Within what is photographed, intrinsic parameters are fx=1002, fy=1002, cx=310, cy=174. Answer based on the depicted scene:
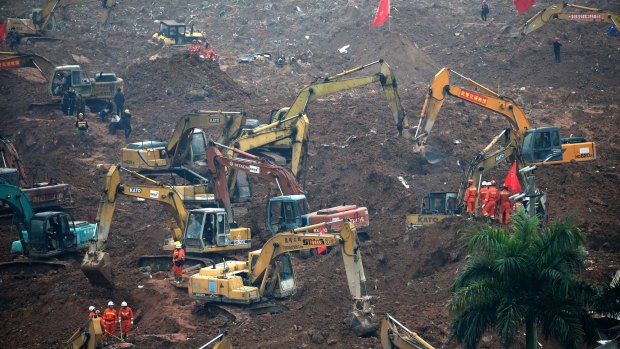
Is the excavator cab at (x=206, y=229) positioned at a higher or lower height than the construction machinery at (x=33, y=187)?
lower

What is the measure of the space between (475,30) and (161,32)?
18.9 metres

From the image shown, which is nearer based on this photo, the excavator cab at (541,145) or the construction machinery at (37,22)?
the excavator cab at (541,145)

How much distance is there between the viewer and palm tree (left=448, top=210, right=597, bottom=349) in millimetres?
17781

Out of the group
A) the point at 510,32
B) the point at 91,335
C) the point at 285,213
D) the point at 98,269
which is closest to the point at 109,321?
the point at 91,335

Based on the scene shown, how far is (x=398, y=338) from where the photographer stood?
803 inches

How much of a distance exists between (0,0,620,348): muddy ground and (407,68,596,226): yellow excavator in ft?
3.24

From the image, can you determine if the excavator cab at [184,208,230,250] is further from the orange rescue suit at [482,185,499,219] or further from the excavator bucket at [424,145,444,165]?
the excavator bucket at [424,145,444,165]

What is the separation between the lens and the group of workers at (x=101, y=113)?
43844 mm

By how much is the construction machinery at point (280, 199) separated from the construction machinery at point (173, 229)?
122 centimetres

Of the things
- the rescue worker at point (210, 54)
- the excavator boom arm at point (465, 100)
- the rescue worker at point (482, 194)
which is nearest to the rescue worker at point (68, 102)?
the rescue worker at point (210, 54)

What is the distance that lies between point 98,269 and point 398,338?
11246mm

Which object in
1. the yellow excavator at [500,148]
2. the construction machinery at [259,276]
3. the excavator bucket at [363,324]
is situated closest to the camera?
the excavator bucket at [363,324]

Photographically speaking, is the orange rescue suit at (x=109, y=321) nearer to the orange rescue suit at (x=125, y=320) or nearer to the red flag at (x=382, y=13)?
the orange rescue suit at (x=125, y=320)

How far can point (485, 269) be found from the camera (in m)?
18.7
